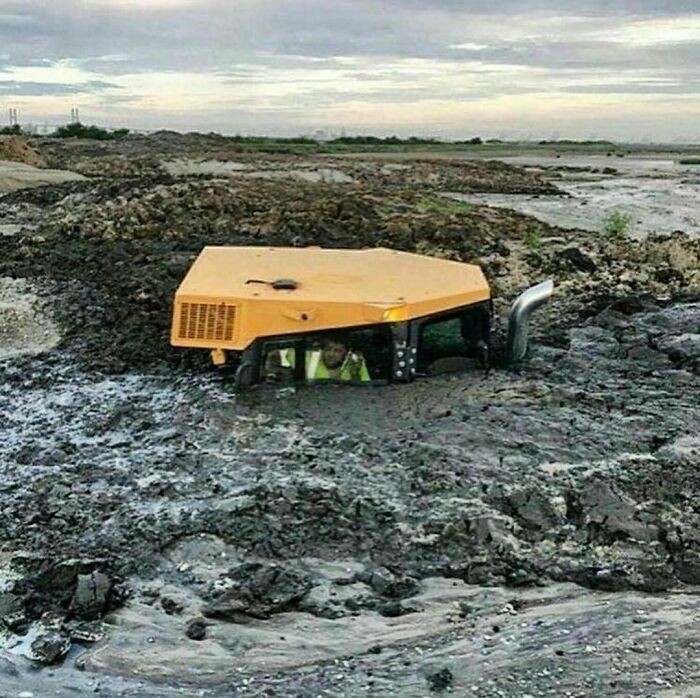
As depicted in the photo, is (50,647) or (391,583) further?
(391,583)

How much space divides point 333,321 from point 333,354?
369 millimetres

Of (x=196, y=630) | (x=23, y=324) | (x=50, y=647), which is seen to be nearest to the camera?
(x=50, y=647)

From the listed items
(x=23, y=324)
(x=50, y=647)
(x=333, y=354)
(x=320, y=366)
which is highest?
(x=333, y=354)

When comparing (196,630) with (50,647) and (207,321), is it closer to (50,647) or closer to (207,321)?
(50,647)

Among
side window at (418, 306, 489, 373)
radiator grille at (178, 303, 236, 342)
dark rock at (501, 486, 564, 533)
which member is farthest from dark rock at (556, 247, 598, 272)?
dark rock at (501, 486, 564, 533)

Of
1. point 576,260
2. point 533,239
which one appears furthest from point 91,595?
point 533,239

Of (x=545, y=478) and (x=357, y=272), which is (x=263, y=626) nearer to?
(x=545, y=478)

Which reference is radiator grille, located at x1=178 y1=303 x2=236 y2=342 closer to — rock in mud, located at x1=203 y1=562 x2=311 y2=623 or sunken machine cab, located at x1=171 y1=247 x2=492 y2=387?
sunken machine cab, located at x1=171 y1=247 x2=492 y2=387

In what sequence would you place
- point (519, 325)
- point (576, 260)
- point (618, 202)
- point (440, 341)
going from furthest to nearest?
point (618, 202)
point (576, 260)
point (519, 325)
point (440, 341)

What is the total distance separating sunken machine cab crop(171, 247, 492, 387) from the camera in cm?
812

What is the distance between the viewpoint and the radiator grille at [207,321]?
8172 millimetres

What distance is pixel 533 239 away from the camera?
663 inches

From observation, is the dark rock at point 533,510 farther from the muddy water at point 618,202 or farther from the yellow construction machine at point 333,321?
the muddy water at point 618,202

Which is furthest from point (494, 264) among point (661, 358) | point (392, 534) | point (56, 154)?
point (56, 154)
